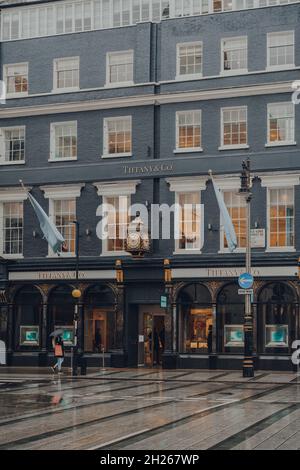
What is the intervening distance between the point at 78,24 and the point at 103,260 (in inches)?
497

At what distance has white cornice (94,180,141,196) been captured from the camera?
40.9 meters

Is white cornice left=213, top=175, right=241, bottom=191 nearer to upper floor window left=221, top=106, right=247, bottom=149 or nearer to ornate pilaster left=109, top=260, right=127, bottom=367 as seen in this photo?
upper floor window left=221, top=106, right=247, bottom=149

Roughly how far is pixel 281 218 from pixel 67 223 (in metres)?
10.9

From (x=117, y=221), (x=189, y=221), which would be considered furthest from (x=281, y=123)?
(x=117, y=221)

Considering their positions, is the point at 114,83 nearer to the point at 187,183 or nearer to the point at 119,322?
the point at 187,183

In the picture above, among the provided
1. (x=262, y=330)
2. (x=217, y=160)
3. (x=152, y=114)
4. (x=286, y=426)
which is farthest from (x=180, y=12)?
(x=286, y=426)

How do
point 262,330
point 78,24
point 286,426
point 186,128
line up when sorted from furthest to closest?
point 78,24 < point 186,128 < point 262,330 < point 286,426

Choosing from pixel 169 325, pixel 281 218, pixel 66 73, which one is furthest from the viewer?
pixel 66 73

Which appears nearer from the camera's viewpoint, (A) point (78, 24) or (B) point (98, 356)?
(B) point (98, 356)

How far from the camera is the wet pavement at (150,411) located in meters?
16.5

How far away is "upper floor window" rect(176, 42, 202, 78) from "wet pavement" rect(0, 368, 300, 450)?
1495cm

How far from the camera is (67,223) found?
42.5 meters

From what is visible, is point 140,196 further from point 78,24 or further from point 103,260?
point 78,24

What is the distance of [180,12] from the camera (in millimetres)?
41906
